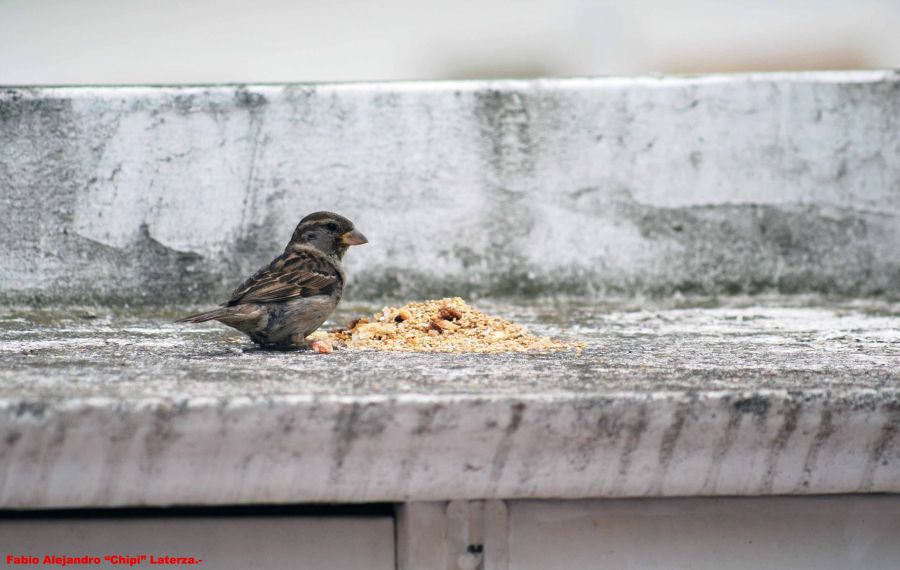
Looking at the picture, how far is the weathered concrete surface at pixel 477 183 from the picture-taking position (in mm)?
5113

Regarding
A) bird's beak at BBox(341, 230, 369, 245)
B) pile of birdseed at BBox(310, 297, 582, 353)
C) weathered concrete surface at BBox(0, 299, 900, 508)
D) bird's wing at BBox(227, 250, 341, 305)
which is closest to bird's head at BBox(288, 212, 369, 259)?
bird's beak at BBox(341, 230, 369, 245)

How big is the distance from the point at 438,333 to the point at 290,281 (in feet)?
1.83

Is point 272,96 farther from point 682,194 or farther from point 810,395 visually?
point 810,395

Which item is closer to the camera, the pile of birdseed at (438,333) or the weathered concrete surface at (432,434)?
the weathered concrete surface at (432,434)

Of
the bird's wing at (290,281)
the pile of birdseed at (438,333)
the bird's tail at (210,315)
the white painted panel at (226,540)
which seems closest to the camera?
the white painted panel at (226,540)

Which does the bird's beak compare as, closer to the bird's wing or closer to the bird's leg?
the bird's wing

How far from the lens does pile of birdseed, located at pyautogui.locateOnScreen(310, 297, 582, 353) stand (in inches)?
143

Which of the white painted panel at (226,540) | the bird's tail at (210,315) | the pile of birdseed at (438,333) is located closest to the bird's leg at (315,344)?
the pile of birdseed at (438,333)

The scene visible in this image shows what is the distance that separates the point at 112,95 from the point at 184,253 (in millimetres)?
827

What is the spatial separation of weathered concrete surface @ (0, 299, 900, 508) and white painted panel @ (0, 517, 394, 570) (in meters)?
0.16

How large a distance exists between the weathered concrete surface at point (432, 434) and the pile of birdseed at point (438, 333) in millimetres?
724

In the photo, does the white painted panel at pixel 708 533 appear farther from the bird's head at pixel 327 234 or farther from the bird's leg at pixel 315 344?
the bird's head at pixel 327 234

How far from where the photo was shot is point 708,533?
103 inches

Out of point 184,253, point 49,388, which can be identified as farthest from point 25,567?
point 184,253
